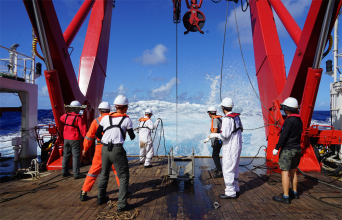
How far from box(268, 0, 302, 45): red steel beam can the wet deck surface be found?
3.78 meters

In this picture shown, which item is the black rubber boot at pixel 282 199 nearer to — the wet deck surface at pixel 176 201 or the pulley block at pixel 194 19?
the wet deck surface at pixel 176 201

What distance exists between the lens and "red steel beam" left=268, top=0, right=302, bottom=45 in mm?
5843

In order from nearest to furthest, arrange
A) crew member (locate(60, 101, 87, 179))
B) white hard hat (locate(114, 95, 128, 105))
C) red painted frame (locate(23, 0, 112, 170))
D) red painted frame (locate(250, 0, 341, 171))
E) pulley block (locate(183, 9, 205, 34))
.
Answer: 1. white hard hat (locate(114, 95, 128, 105))
2. red painted frame (locate(250, 0, 341, 171))
3. crew member (locate(60, 101, 87, 179))
4. red painted frame (locate(23, 0, 112, 170))
5. pulley block (locate(183, 9, 205, 34))

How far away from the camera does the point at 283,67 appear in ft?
22.0

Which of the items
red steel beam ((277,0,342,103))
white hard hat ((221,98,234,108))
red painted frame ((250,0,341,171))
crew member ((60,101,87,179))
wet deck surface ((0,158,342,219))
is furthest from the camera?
crew member ((60,101,87,179))

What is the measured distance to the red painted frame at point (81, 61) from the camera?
206 inches

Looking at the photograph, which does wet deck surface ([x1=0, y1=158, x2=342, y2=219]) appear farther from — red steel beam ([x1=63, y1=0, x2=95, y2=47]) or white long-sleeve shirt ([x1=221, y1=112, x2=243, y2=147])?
red steel beam ([x1=63, y1=0, x2=95, y2=47])

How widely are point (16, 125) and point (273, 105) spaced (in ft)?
102

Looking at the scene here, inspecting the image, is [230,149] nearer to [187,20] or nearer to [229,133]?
[229,133]

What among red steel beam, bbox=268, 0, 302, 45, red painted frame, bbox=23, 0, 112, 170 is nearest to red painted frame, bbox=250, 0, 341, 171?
red steel beam, bbox=268, 0, 302, 45

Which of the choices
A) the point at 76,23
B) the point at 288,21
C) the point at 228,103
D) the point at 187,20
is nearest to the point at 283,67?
the point at 288,21

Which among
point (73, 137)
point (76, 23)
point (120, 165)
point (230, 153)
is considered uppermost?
point (76, 23)

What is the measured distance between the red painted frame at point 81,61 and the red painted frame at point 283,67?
5617 millimetres

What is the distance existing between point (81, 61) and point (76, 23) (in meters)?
1.19
